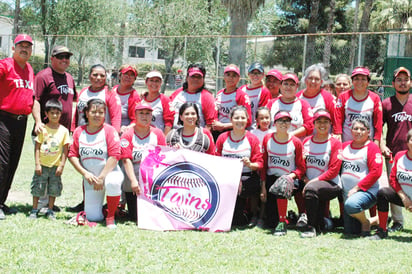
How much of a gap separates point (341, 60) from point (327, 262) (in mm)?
13898

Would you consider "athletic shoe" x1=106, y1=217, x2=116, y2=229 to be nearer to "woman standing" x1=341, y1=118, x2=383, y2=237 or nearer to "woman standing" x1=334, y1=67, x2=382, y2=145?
"woman standing" x1=341, y1=118, x2=383, y2=237

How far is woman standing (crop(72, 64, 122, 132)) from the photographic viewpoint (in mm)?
6562

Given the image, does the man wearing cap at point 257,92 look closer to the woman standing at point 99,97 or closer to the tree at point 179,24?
the woman standing at point 99,97

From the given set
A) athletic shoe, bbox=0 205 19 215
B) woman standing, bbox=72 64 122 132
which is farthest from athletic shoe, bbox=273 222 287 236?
athletic shoe, bbox=0 205 19 215

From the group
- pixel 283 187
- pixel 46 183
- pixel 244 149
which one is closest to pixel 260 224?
pixel 283 187

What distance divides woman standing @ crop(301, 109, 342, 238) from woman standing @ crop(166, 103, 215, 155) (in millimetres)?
1270

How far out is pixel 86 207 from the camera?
6.14m

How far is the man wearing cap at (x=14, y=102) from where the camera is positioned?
6.11 metres

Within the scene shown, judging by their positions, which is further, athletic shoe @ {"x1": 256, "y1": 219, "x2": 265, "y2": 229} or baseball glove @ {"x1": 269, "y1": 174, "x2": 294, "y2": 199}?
athletic shoe @ {"x1": 256, "y1": 219, "x2": 265, "y2": 229}

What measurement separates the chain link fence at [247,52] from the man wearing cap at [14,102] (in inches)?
339

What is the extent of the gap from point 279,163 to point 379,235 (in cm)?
148

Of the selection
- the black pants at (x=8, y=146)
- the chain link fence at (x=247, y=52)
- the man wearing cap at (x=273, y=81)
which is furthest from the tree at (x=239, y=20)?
the black pants at (x=8, y=146)

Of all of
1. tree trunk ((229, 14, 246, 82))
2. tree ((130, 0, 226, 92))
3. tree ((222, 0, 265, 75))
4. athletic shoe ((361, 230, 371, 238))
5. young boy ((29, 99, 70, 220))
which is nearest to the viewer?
athletic shoe ((361, 230, 371, 238))

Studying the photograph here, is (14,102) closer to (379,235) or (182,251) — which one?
(182,251)
